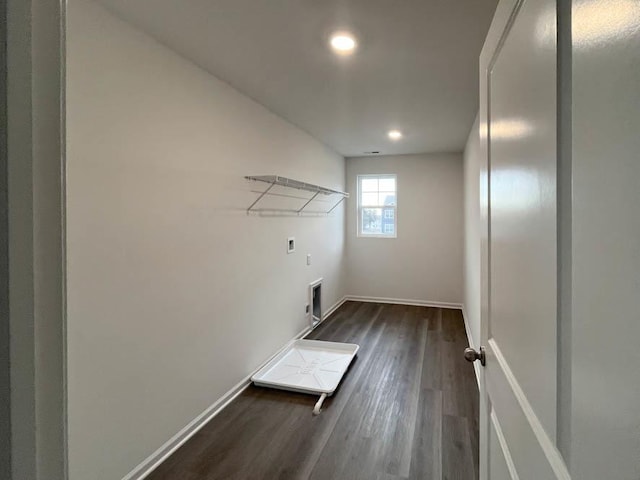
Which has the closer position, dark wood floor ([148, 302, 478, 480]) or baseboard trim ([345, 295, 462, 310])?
dark wood floor ([148, 302, 478, 480])

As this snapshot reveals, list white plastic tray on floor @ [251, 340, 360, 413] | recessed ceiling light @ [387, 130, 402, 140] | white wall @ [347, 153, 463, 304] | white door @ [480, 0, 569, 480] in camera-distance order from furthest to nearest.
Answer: white wall @ [347, 153, 463, 304]
recessed ceiling light @ [387, 130, 402, 140]
white plastic tray on floor @ [251, 340, 360, 413]
white door @ [480, 0, 569, 480]

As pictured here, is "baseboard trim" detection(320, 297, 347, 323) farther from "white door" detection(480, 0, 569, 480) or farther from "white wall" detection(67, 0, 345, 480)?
"white door" detection(480, 0, 569, 480)

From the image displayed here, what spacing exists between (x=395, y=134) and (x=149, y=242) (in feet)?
10.7

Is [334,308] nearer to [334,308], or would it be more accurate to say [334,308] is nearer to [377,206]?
[334,308]

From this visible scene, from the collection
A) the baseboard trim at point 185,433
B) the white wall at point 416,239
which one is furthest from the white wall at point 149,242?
the white wall at point 416,239

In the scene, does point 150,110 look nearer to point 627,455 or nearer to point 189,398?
point 189,398

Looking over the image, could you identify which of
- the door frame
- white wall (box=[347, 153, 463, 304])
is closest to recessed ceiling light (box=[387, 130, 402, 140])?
white wall (box=[347, 153, 463, 304])

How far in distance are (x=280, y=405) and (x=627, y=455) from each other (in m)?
2.58

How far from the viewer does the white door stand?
0.66 metres

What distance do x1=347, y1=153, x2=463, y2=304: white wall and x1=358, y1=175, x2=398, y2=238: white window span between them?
0.10 metres

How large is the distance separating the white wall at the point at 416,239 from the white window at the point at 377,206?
98 millimetres

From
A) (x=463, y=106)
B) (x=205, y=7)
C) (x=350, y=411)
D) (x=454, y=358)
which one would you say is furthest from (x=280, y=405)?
(x=463, y=106)

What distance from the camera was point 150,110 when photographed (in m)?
1.96

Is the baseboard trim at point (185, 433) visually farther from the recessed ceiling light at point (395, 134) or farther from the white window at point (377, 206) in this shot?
the white window at point (377, 206)
